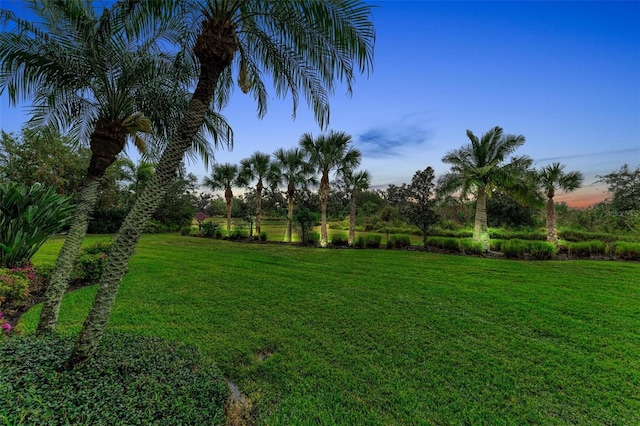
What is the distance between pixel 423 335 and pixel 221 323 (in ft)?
12.2

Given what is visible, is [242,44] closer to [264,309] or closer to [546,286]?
[264,309]

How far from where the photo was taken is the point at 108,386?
2236 millimetres

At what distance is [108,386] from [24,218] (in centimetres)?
683

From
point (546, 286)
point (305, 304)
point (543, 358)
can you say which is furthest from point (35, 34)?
point (546, 286)

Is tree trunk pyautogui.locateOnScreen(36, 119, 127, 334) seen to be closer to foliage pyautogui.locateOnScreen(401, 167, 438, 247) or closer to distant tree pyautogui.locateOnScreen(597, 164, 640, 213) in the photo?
foliage pyautogui.locateOnScreen(401, 167, 438, 247)

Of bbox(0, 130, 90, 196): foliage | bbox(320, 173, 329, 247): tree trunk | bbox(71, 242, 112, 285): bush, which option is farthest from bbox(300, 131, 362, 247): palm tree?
bbox(0, 130, 90, 196): foliage

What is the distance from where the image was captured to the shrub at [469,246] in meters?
13.1

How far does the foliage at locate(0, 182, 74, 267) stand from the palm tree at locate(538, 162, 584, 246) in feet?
70.1

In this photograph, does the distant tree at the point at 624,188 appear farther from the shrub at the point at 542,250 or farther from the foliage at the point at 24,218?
the foliage at the point at 24,218

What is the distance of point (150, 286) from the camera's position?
6.83 metres

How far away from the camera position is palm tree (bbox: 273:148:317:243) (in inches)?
703

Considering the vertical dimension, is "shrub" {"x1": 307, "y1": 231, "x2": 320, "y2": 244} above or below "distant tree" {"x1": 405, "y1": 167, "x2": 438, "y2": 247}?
below

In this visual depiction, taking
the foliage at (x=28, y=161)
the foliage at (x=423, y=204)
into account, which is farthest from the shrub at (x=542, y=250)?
the foliage at (x=28, y=161)

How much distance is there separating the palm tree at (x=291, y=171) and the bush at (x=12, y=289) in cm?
1314
